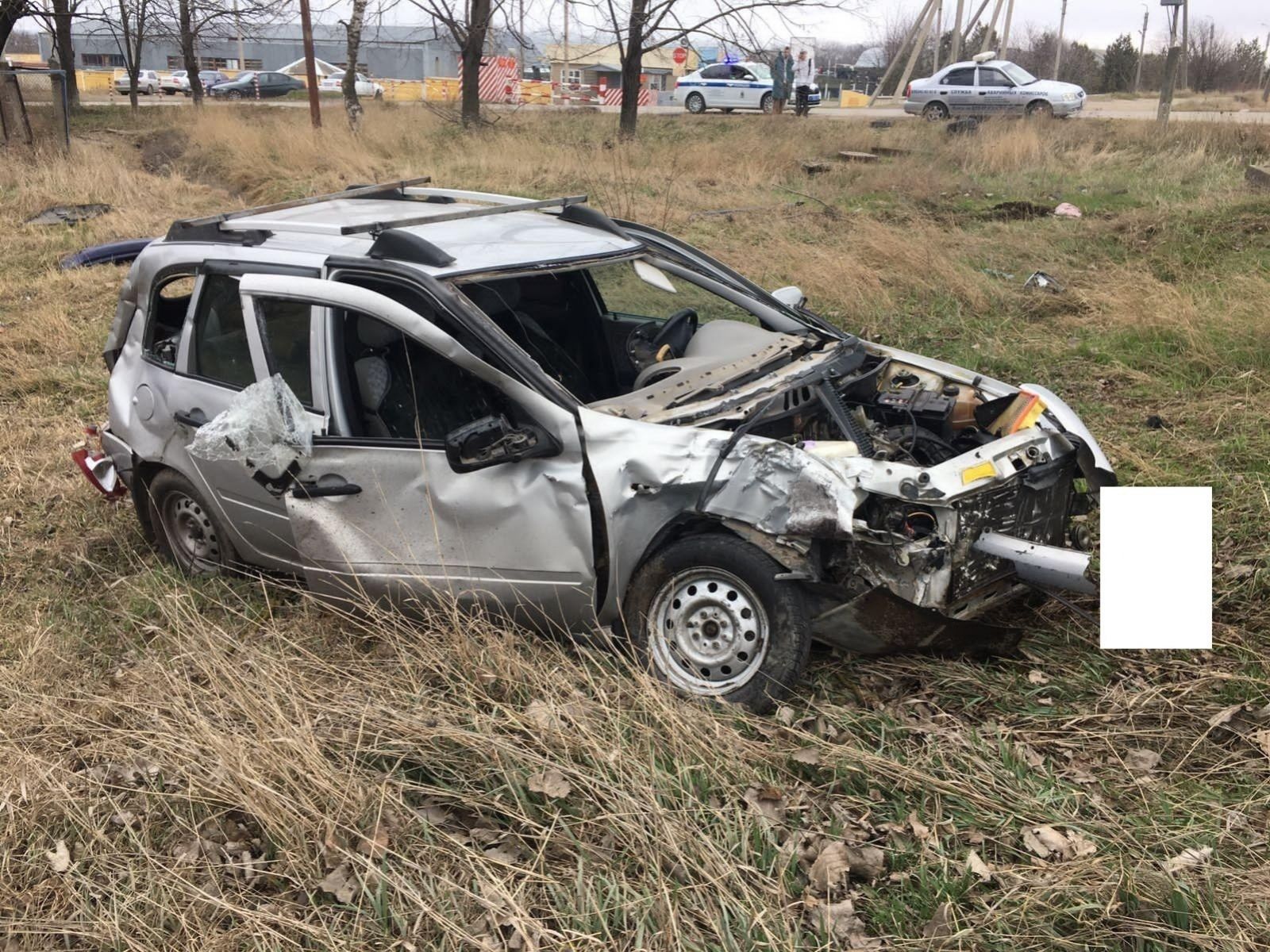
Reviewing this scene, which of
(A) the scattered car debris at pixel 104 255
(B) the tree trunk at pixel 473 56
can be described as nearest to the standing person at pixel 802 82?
(B) the tree trunk at pixel 473 56

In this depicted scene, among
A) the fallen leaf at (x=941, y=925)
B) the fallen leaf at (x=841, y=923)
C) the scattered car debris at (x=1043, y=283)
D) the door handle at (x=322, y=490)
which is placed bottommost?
the fallen leaf at (x=841, y=923)

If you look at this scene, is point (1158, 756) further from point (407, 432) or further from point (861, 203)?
point (861, 203)

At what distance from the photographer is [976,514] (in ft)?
11.6

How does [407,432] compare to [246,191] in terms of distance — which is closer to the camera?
[407,432]

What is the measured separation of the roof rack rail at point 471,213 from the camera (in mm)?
4438

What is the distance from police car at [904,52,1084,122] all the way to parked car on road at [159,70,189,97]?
1365 inches

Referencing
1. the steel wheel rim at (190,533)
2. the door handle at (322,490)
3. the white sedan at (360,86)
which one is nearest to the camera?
the door handle at (322,490)

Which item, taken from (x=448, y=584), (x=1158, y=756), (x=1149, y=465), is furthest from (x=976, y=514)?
(x=1149, y=465)

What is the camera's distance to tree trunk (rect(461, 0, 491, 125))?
67.8 feet

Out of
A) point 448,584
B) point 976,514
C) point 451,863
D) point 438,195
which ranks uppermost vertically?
point 438,195

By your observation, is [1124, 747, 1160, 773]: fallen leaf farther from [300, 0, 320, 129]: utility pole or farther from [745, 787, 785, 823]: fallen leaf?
[300, 0, 320, 129]: utility pole

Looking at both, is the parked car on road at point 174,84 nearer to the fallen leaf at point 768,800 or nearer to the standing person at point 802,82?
the standing person at point 802,82

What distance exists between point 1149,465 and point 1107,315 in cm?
287

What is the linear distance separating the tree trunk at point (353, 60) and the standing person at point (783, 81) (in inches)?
390
